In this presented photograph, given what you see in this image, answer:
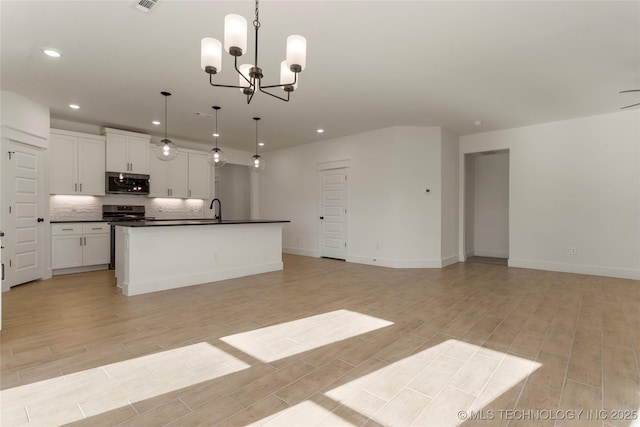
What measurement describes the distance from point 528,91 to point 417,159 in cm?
231

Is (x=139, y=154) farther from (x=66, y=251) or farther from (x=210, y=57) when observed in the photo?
(x=210, y=57)

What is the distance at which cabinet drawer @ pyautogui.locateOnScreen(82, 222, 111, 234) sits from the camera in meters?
5.88

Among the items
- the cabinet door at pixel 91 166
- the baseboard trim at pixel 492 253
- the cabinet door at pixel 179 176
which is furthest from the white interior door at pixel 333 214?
the cabinet door at pixel 91 166

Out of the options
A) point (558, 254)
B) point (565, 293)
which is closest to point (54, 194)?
point (565, 293)

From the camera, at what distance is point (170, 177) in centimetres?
728

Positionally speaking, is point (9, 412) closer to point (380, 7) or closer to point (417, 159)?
point (380, 7)

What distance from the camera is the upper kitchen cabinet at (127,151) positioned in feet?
20.7

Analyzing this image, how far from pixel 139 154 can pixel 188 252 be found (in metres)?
3.27

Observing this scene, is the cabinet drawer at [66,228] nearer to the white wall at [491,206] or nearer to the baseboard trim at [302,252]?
the baseboard trim at [302,252]

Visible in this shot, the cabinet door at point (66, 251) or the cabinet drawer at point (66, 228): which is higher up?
the cabinet drawer at point (66, 228)

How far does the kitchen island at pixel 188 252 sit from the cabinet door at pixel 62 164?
81.1 inches

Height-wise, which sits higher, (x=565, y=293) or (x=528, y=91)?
(x=528, y=91)

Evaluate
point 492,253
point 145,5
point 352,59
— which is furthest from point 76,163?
point 492,253

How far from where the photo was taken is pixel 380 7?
262 cm
